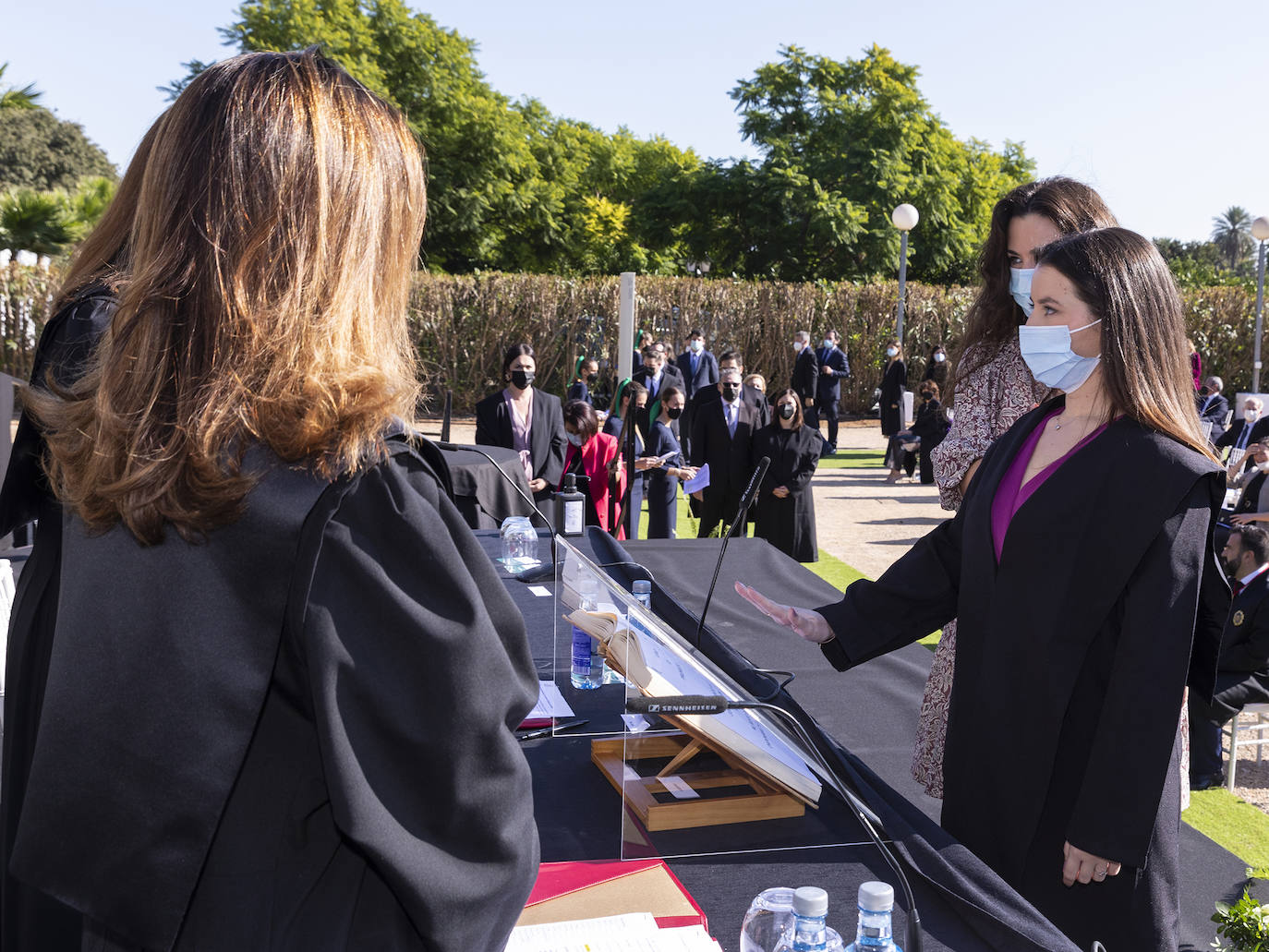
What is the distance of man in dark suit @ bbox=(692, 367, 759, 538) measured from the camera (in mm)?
8727

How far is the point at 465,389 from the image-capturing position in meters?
19.8

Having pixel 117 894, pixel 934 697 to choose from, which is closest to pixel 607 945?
pixel 117 894

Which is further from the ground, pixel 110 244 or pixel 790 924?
pixel 110 244

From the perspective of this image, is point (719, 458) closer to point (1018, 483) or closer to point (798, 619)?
point (798, 619)

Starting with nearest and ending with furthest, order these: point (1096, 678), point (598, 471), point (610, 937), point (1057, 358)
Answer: point (610, 937), point (1096, 678), point (1057, 358), point (598, 471)

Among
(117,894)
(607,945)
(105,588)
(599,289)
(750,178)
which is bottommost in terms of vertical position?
→ (607,945)

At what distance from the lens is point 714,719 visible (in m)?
1.82

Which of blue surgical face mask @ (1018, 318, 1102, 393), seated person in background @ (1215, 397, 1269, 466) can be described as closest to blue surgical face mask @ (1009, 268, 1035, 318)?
blue surgical face mask @ (1018, 318, 1102, 393)

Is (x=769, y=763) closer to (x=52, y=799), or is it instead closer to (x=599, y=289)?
(x=52, y=799)

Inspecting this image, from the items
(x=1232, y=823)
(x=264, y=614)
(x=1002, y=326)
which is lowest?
(x=1232, y=823)

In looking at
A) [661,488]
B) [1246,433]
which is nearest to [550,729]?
[661,488]

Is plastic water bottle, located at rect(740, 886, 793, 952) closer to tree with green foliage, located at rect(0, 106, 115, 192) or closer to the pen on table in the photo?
the pen on table

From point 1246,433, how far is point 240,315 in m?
A: 10.8

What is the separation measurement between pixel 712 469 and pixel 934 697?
638 centimetres
